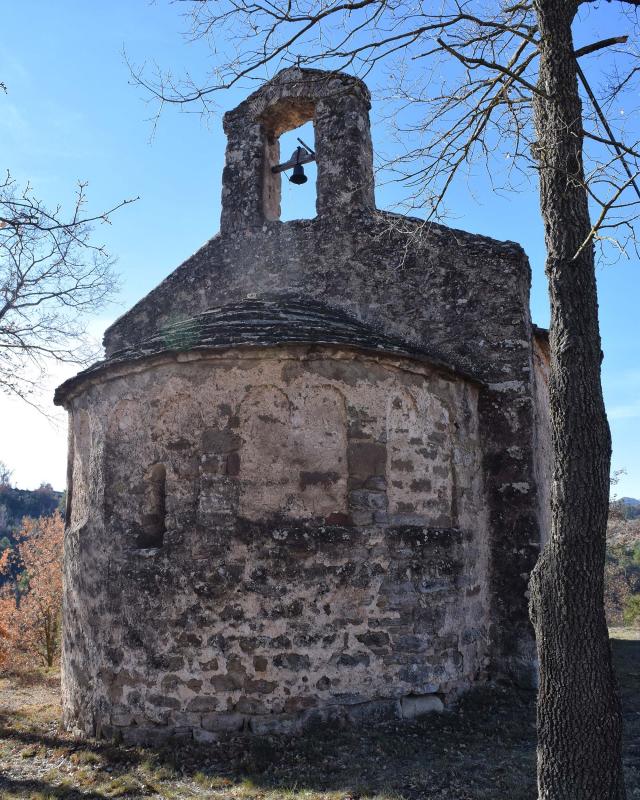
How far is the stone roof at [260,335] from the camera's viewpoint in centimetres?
598

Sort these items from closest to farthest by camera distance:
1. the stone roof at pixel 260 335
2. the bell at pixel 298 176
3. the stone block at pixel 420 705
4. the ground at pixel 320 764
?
the ground at pixel 320 764 → the stone block at pixel 420 705 → the stone roof at pixel 260 335 → the bell at pixel 298 176

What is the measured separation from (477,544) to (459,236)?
134 inches

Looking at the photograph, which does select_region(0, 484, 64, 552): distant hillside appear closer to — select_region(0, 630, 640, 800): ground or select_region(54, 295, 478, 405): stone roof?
select_region(54, 295, 478, 405): stone roof

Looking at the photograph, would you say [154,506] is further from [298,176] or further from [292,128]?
[292,128]

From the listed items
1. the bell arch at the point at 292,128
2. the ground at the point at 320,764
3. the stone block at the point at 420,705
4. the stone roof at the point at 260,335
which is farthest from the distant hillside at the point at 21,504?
the stone block at the point at 420,705

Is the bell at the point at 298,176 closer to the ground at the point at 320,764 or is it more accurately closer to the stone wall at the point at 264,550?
the stone wall at the point at 264,550

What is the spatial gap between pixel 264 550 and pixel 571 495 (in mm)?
2763

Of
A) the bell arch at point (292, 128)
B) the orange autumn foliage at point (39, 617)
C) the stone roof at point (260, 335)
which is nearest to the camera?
the stone roof at point (260, 335)

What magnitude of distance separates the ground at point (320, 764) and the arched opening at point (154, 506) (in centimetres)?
169

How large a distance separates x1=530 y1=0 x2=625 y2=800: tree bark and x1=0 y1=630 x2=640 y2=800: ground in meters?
1.01

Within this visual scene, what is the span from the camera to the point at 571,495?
3.79m

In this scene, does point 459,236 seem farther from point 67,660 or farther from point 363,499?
point 67,660

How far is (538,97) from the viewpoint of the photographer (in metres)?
4.28

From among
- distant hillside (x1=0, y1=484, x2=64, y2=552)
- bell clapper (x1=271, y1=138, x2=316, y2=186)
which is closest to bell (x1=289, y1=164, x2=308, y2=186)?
bell clapper (x1=271, y1=138, x2=316, y2=186)
